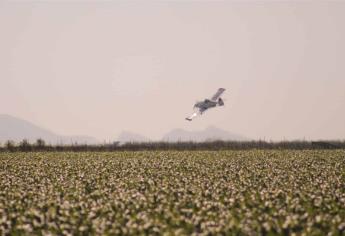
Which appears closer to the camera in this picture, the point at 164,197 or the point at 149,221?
the point at 149,221

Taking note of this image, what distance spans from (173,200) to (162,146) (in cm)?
3990

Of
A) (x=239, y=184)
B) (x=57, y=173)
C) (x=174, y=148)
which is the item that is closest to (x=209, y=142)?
(x=174, y=148)

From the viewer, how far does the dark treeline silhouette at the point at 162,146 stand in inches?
2270

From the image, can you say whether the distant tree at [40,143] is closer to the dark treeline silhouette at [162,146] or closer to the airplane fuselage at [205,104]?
the dark treeline silhouette at [162,146]

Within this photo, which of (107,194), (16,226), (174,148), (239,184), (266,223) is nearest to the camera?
(266,223)

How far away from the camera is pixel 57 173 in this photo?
3030cm

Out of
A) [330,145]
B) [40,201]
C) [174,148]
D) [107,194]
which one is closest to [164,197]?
[107,194]

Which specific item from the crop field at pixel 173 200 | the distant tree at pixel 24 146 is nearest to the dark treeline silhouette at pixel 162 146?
the distant tree at pixel 24 146

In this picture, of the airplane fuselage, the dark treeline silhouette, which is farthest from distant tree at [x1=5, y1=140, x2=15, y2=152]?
the airplane fuselage

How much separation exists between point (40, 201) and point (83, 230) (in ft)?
17.7

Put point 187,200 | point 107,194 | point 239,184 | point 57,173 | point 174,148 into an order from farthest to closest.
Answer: point 174,148 → point 57,173 → point 239,184 → point 107,194 → point 187,200

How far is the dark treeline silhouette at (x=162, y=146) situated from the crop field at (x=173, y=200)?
24.9m

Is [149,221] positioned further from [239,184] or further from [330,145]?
[330,145]

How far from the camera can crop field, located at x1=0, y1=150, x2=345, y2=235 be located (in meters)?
15.1
